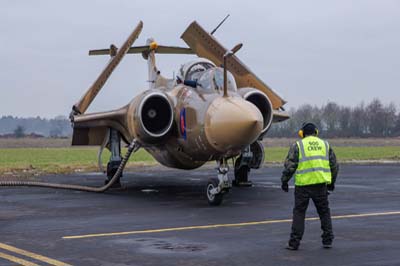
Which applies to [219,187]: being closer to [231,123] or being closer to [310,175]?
[231,123]

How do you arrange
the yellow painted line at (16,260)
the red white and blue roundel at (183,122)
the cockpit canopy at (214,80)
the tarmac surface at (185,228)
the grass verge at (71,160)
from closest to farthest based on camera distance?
1. the yellow painted line at (16,260)
2. the tarmac surface at (185,228)
3. the cockpit canopy at (214,80)
4. the red white and blue roundel at (183,122)
5. the grass verge at (71,160)

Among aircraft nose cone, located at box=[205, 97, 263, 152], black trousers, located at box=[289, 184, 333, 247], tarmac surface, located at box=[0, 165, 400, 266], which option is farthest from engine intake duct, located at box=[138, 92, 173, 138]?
black trousers, located at box=[289, 184, 333, 247]

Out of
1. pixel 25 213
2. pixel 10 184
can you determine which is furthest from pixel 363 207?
pixel 10 184

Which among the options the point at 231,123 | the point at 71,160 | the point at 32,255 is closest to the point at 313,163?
the point at 32,255

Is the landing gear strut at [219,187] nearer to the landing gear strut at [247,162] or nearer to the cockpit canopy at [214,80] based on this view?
the cockpit canopy at [214,80]

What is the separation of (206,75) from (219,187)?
2795mm

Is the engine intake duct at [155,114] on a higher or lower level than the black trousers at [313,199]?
higher

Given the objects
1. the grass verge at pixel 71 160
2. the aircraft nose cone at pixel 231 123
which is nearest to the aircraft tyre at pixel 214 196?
the aircraft nose cone at pixel 231 123

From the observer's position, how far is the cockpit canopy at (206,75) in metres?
13.6

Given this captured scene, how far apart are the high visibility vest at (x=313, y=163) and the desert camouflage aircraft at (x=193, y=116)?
3781 mm

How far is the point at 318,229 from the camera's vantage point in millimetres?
9297

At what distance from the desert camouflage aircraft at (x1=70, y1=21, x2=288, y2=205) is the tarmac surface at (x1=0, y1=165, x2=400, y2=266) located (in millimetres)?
1147

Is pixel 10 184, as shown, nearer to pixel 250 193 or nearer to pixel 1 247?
pixel 250 193

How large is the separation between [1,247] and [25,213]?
3920 mm
